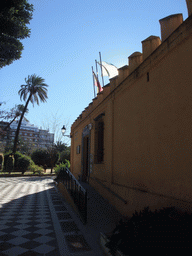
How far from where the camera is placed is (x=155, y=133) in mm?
3984

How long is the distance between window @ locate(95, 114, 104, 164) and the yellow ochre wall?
1.20 metres

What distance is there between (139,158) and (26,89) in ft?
82.3

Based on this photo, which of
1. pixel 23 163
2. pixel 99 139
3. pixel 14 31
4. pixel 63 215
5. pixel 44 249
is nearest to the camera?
pixel 44 249

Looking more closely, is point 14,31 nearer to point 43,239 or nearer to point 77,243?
point 43,239

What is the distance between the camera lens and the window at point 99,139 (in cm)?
732

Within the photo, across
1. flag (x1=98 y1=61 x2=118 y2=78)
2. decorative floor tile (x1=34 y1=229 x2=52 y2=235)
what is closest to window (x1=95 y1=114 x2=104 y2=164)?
flag (x1=98 y1=61 x2=118 y2=78)

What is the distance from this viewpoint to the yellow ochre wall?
127 inches

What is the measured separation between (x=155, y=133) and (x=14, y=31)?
8663 millimetres

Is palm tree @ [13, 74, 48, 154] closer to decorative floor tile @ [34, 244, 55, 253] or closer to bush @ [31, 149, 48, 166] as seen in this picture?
bush @ [31, 149, 48, 166]

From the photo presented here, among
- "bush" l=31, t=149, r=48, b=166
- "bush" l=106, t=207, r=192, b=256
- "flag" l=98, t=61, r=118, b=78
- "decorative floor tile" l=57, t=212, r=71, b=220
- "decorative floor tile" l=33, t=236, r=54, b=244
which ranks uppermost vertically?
"flag" l=98, t=61, r=118, b=78

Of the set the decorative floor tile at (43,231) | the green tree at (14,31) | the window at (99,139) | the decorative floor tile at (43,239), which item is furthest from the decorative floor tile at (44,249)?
the green tree at (14,31)

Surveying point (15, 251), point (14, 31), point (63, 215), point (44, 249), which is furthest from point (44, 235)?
point (14, 31)

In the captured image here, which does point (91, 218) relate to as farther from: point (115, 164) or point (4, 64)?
point (4, 64)

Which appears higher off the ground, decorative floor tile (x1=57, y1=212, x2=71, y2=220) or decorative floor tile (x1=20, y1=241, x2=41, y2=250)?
decorative floor tile (x1=20, y1=241, x2=41, y2=250)
